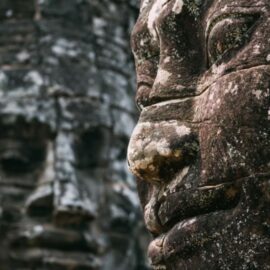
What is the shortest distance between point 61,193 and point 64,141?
1.29 feet

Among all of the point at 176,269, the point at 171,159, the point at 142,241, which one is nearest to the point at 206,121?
the point at 171,159

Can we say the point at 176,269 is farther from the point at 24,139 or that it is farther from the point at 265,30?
the point at 24,139

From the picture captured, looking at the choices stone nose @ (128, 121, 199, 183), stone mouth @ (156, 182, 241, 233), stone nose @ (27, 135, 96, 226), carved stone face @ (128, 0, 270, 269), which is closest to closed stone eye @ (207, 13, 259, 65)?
carved stone face @ (128, 0, 270, 269)

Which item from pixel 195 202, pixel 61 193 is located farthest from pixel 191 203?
pixel 61 193

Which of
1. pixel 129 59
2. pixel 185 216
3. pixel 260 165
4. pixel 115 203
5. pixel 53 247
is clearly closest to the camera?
pixel 260 165

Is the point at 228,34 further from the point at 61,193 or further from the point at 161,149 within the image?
the point at 61,193

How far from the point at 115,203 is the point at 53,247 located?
1.94 feet

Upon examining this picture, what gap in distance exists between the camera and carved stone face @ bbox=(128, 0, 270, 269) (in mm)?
1911

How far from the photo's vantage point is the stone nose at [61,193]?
5.65 meters

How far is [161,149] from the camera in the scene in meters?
2.07

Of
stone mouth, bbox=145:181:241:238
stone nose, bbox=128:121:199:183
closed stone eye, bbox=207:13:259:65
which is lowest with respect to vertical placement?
stone mouth, bbox=145:181:241:238

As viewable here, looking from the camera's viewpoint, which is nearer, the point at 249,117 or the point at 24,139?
the point at 249,117

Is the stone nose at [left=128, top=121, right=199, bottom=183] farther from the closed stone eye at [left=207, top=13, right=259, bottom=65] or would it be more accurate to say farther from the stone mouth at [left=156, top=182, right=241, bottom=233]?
the closed stone eye at [left=207, top=13, right=259, bottom=65]

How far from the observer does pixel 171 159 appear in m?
2.07
